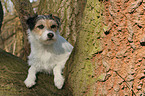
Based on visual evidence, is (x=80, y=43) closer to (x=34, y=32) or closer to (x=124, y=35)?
(x=124, y=35)

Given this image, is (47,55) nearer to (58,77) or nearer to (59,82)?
(58,77)

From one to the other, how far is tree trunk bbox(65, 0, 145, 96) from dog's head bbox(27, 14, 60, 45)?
107 cm

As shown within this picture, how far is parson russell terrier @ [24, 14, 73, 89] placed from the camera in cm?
305

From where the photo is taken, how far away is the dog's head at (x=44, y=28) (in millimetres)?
3041

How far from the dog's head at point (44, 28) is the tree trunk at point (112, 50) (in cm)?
107

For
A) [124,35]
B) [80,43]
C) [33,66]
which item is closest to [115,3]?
[124,35]

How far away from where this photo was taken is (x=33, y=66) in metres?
2.96

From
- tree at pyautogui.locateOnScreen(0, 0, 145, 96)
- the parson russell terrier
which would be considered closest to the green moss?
tree at pyautogui.locateOnScreen(0, 0, 145, 96)

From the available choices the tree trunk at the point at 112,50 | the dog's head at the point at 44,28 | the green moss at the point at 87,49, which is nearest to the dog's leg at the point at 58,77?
the green moss at the point at 87,49

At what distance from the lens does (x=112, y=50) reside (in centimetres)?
179

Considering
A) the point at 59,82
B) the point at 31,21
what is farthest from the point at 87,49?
the point at 31,21

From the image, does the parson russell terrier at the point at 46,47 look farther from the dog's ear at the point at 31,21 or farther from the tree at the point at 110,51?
the tree at the point at 110,51

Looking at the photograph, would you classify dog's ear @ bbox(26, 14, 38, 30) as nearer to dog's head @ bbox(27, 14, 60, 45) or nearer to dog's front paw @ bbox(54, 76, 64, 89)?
dog's head @ bbox(27, 14, 60, 45)

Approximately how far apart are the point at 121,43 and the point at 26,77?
1633 mm
